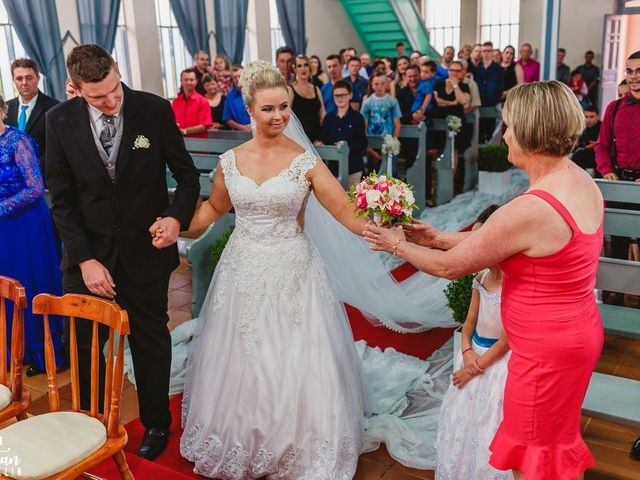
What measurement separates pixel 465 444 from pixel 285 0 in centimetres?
1359

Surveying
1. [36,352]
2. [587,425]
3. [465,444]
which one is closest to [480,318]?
[465,444]

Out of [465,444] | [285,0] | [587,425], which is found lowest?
[587,425]

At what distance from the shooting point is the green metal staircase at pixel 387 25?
16.0 metres

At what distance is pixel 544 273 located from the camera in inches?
74.0

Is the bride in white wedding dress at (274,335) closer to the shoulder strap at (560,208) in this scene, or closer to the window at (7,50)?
the shoulder strap at (560,208)

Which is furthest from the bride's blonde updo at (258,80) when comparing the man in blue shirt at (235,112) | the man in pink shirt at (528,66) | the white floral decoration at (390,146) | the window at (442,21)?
the window at (442,21)

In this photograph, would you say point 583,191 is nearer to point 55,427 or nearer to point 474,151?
point 55,427

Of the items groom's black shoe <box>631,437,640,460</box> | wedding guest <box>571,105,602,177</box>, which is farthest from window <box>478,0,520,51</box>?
groom's black shoe <box>631,437,640,460</box>

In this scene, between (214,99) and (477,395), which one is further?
(214,99)

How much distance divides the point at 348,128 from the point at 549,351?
188 inches

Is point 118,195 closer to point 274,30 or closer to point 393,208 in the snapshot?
point 393,208

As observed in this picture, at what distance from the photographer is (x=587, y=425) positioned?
3.38 metres

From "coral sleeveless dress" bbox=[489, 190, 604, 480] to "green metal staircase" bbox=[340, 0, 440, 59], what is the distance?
49.1 ft

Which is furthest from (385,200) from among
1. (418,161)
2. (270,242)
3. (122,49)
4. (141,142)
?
(122,49)
